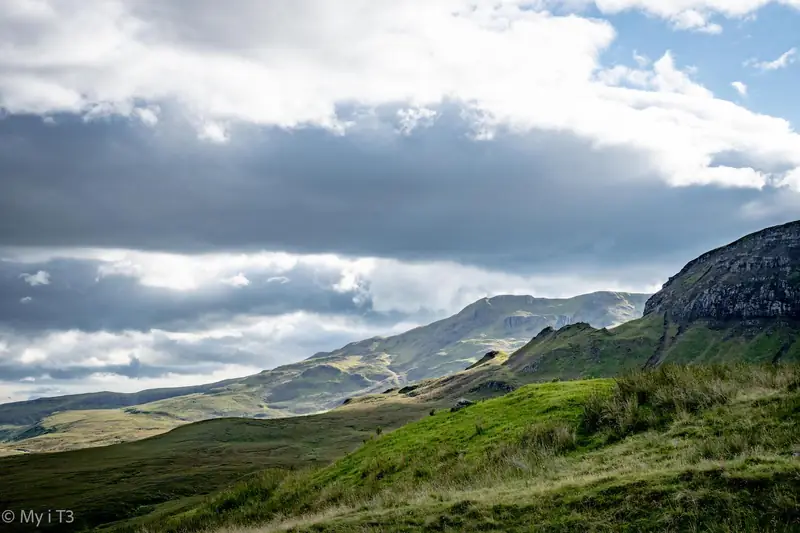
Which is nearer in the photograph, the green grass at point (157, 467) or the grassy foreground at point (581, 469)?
the grassy foreground at point (581, 469)

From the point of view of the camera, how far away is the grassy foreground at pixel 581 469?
645 inches

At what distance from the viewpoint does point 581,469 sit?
22.1 m

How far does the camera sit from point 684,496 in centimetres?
1645

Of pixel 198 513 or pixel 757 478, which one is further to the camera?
pixel 198 513

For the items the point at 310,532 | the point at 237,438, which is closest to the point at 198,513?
the point at 310,532

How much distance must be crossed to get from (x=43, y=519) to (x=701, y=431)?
8538cm

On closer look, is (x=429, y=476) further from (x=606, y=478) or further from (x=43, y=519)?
(x=43, y=519)
